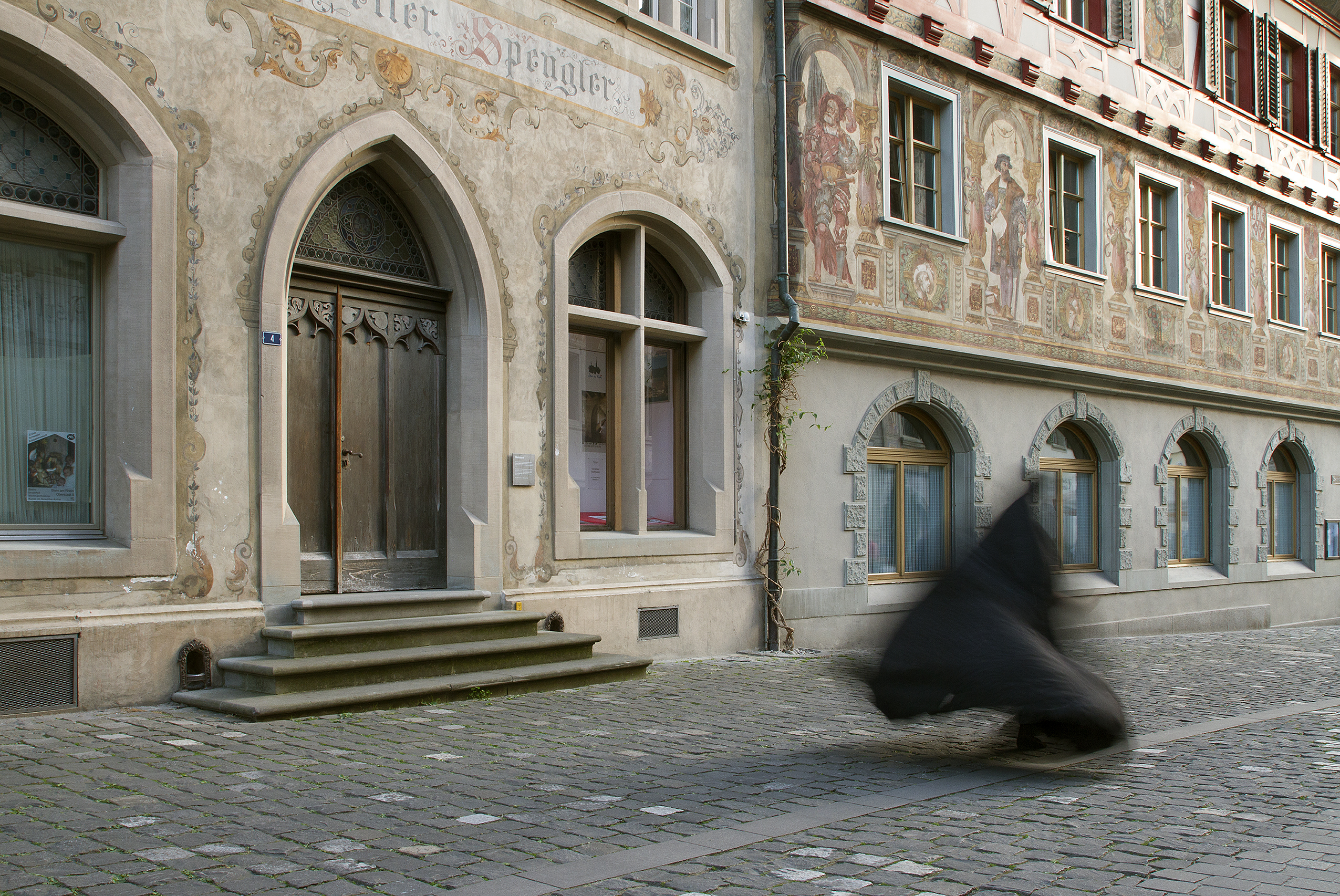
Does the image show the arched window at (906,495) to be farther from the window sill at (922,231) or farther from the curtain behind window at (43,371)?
the curtain behind window at (43,371)

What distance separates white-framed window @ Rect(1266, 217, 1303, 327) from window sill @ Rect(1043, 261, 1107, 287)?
579 centimetres

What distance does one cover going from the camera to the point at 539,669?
8.41 metres

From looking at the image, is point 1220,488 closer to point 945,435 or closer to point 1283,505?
point 1283,505

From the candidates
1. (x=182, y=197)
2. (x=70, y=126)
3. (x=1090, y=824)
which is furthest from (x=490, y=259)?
(x=1090, y=824)

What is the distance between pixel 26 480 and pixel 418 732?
296 cm

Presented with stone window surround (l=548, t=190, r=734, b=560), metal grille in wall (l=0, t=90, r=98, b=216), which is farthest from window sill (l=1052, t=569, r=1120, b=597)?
metal grille in wall (l=0, t=90, r=98, b=216)

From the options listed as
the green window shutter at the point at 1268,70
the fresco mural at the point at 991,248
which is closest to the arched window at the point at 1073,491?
the fresco mural at the point at 991,248

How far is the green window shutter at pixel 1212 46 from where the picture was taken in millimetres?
17938

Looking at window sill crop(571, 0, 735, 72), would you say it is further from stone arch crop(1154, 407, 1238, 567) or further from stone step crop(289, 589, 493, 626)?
stone arch crop(1154, 407, 1238, 567)

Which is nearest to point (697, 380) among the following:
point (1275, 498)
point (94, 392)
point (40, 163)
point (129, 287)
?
point (129, 287)

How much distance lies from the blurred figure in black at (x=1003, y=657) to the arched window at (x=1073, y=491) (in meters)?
9.63

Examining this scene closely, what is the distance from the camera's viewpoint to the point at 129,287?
7.42 metres

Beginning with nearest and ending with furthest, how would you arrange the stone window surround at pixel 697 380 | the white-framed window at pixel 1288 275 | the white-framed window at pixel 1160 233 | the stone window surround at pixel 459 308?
the stone window surround at pixel 459 308, the stone window surround at pixel 697 380, the white-framed window at pixel 1160 233, the white-framed window at pixel 1288 275

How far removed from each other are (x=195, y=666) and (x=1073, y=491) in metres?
11.8
